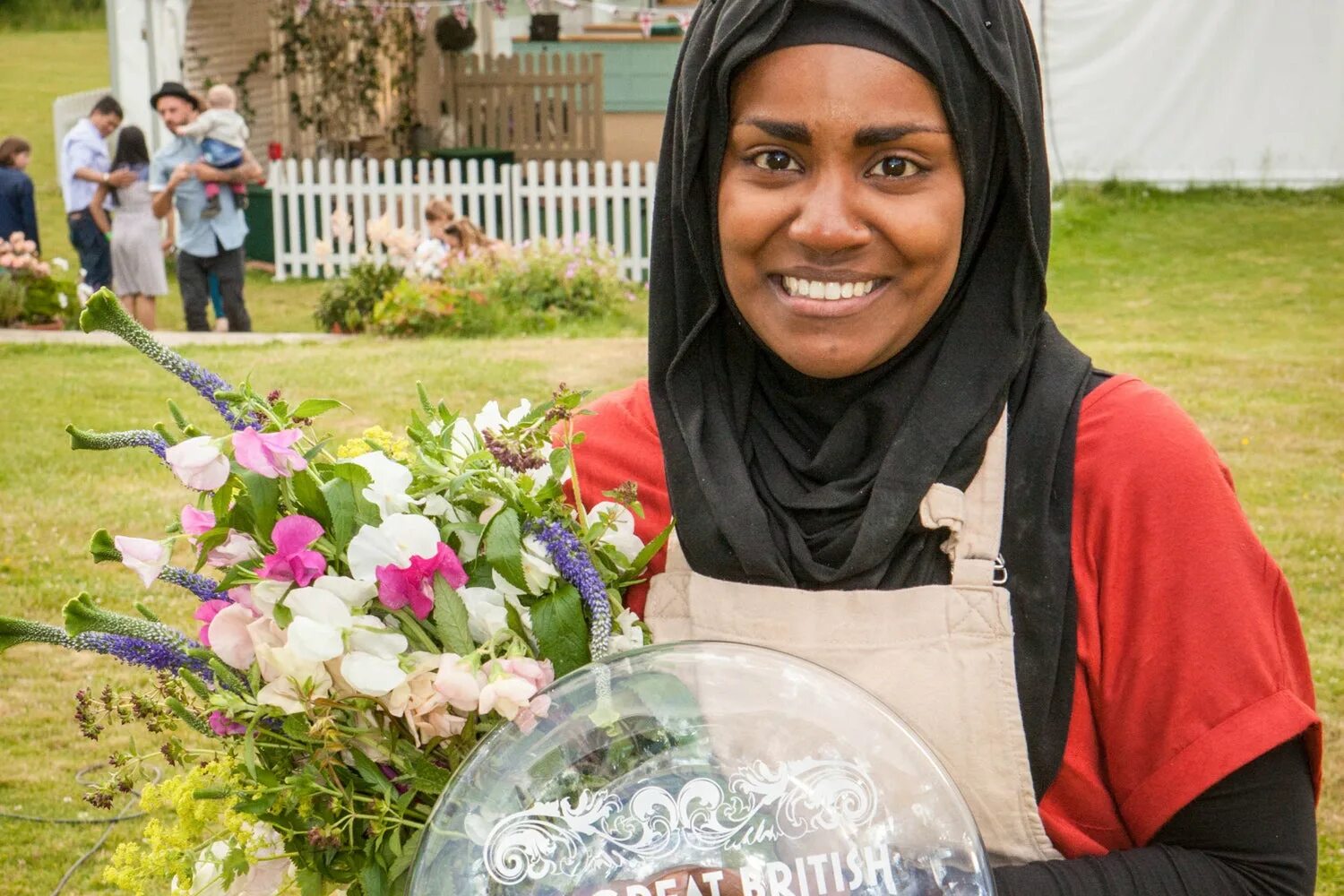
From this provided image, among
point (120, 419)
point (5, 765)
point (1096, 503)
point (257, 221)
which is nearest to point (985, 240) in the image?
point (1096, 503)

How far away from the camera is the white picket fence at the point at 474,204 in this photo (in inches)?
528

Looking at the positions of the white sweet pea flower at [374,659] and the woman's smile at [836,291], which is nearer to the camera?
the white sweet pea flower at [374,659]

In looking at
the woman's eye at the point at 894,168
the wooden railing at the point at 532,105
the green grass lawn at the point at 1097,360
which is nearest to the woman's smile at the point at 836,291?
the woman's eye at the point at 894,168

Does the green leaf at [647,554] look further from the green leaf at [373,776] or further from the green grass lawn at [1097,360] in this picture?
the green grass lawn at [1097,360]

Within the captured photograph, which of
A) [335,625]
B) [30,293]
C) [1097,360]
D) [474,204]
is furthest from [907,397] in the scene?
[474,204]

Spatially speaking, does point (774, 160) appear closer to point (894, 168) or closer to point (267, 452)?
Result: point (894, 168)

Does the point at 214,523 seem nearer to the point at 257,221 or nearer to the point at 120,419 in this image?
the point at 120,419

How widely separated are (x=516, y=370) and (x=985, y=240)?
6.76 metres

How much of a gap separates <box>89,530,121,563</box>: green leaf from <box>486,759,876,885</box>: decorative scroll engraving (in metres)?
0.53

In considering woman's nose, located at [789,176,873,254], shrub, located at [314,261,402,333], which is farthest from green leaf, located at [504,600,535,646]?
shrub, located at [314,261,402,333]

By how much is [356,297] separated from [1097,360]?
5461 millimetres

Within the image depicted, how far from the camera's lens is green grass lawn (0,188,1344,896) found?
4.77 meters

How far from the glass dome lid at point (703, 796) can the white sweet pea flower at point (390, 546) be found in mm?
224

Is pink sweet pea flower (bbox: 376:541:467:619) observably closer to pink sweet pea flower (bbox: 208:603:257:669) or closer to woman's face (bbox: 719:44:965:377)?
pink sweet pea flower (bbox: 208:603:257:669)
